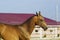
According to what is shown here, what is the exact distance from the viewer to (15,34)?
30.7 ft

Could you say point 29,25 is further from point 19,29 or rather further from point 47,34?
point 47,34

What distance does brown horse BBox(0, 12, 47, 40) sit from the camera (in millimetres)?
9188

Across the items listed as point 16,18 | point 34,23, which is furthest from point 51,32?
point 16,18

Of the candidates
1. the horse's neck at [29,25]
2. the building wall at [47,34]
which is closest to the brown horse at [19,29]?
the horse's neck at [29,25]

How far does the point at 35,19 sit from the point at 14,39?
1.22m

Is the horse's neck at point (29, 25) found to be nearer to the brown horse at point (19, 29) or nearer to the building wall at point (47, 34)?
the brown horse at point (19, 29)

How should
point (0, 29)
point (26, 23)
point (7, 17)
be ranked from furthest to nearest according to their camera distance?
point (7, 17) → point (26, 23) → point (0, 29)

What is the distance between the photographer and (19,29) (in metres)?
9.61

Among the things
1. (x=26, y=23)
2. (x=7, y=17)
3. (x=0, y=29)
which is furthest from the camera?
(x=7, y=17)

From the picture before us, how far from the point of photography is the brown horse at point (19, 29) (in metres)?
9.19

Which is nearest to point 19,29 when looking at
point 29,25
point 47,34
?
point 29,25

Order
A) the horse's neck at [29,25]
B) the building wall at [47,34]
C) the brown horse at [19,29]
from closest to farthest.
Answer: the brown horse at [19,29] < the horse's neck at [29,25] < the building wall at [47,34]

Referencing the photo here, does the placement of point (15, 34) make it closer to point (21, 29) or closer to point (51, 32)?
point (21, 29)

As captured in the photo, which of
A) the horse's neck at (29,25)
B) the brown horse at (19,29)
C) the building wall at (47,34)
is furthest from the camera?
the building wall at (47,34)
